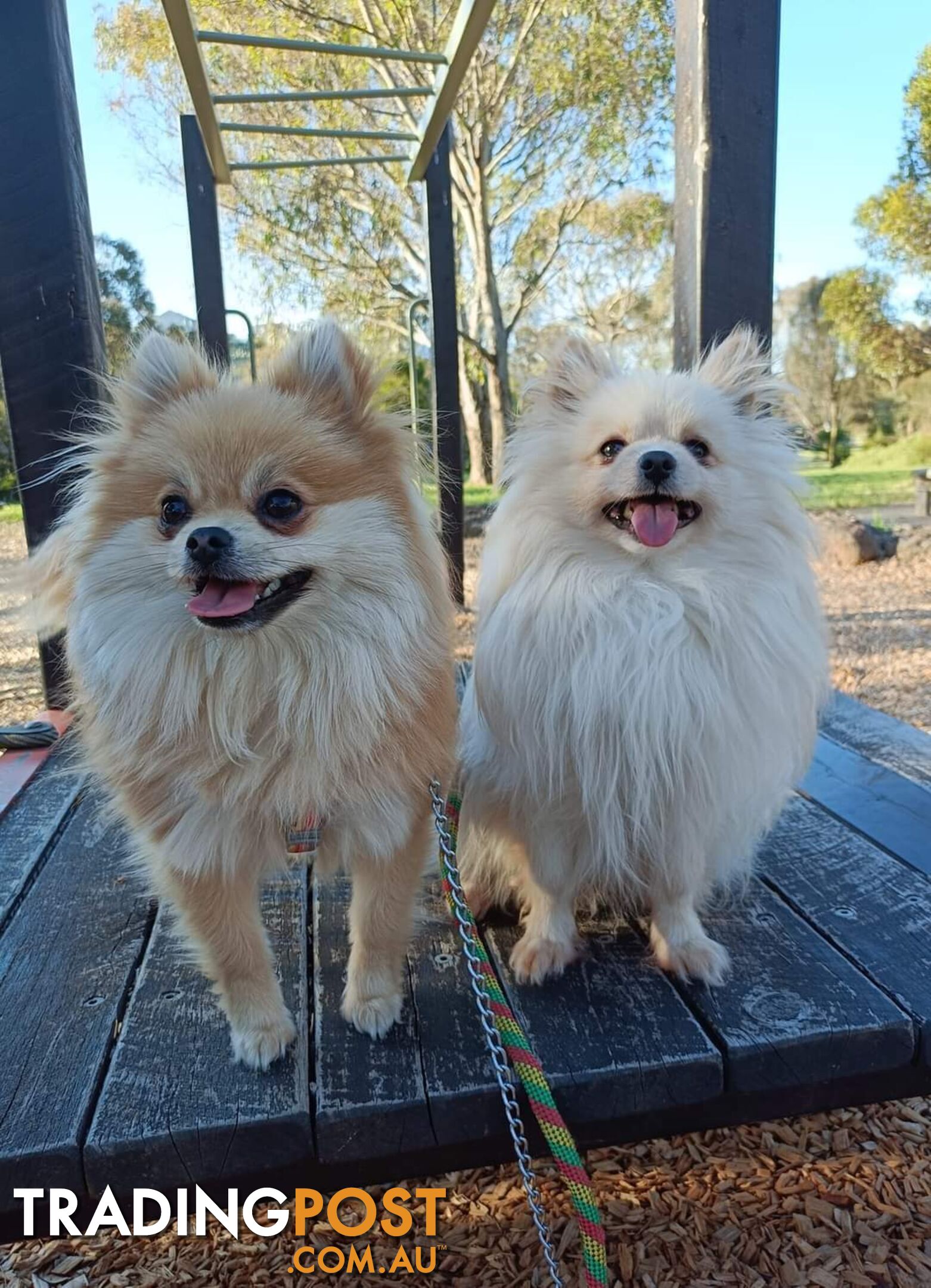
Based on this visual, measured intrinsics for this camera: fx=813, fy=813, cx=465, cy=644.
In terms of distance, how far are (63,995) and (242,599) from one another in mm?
960

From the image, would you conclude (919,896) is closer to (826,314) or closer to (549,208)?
(549,208)

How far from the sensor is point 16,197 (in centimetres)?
263

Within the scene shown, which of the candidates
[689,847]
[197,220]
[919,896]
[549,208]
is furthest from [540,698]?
[549,208]

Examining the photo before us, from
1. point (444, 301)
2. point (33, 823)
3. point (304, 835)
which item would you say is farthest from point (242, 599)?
point (444, 301)

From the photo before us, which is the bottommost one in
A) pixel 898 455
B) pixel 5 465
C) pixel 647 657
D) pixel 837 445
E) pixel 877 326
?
pixel 647 657

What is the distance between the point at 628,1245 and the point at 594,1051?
764 mm

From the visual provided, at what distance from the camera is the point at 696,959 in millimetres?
1654

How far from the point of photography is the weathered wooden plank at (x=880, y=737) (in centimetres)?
275

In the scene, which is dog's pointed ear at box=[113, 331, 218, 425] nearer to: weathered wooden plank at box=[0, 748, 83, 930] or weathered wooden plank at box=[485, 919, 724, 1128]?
weathered wooden plank at box=[0, 748, 83, 930]

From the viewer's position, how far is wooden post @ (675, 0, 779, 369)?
2.18 m

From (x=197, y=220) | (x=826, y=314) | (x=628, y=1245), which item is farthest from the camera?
(x=826, y=314)

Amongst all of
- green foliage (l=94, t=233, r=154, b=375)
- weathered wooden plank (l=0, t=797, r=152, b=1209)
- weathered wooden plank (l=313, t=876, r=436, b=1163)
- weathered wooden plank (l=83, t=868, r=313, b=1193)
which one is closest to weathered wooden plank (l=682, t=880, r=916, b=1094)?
weathered wooden plank (l=313, t=876, r=436, b=1163)

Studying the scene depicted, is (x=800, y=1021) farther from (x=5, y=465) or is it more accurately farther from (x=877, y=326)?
(x=877, y=326)

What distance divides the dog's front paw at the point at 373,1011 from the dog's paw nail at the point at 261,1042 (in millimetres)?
118
